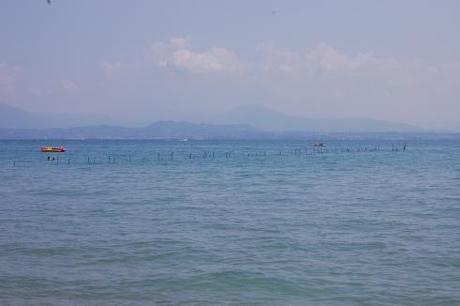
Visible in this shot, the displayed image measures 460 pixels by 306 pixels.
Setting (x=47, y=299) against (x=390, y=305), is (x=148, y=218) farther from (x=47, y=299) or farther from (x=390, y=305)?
(x=390, y=305)

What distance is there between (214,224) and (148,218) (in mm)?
3965

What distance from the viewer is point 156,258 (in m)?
19.7

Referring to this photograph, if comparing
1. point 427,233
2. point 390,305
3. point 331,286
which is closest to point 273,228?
point 427,233

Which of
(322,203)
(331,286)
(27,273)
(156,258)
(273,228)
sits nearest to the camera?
(331,286)

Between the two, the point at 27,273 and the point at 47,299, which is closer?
the point at 47,299

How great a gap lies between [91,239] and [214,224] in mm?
5980

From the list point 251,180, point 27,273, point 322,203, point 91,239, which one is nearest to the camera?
point 27,273

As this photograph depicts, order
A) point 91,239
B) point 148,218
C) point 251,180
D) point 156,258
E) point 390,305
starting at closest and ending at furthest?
1. point 390,305
2. point 156,258
3. point 91,239
4. point 148,218
5. point 251,180

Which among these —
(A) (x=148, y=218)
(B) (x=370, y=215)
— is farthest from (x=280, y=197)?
(A) (x=148, y=218)

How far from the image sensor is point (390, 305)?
1477cm

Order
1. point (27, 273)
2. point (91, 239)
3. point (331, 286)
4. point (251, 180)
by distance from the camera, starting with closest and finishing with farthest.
→ 1. point (331, 286)
2. point (27, 273)
3. point (91, 239)
4. point (251, 180)

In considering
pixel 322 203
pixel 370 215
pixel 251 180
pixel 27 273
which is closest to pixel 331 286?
pixel 27 273

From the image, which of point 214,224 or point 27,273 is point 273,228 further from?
point 27,273

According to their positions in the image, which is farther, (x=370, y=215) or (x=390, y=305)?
(x=370, y=215)
